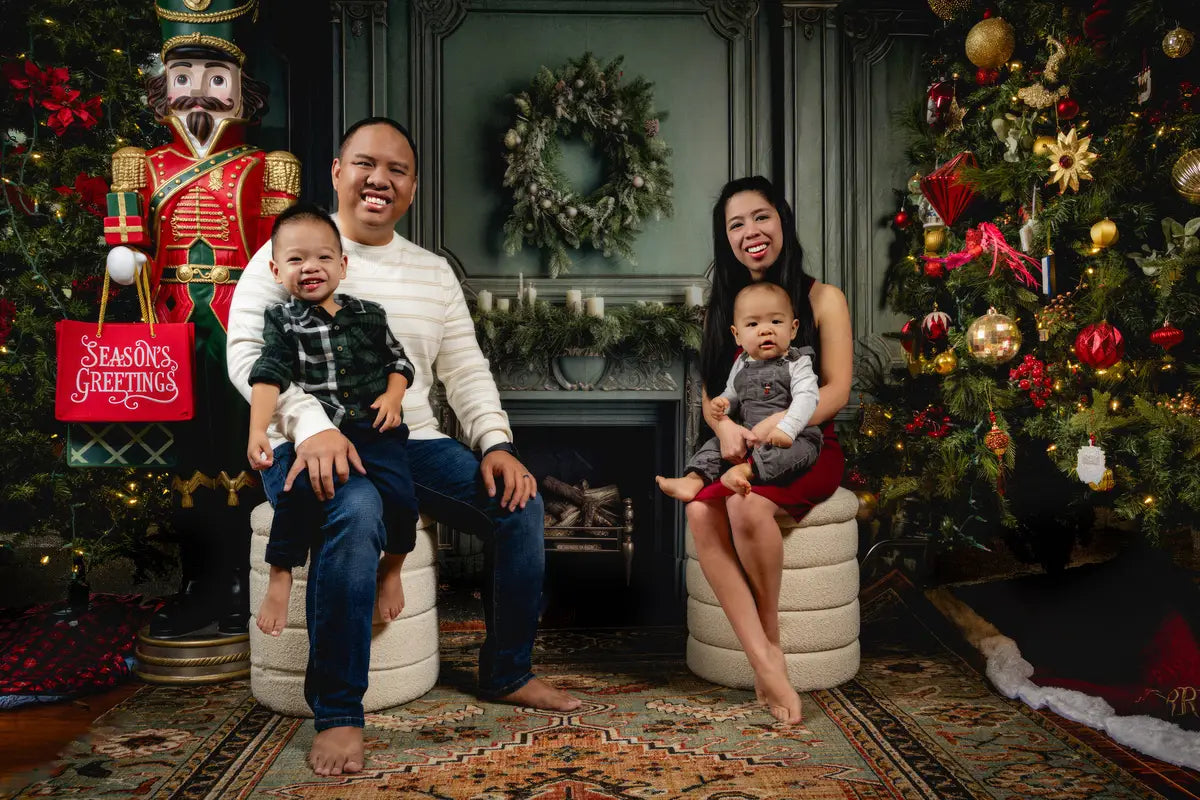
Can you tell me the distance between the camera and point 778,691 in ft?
7.54

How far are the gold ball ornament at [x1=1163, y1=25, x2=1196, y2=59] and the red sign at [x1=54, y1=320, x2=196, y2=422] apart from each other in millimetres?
2728

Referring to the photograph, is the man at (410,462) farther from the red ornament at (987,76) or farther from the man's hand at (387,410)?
the red ornament at (987,76)

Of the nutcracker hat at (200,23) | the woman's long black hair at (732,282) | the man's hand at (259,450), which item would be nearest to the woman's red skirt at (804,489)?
the woman's long black hair at (732,282)

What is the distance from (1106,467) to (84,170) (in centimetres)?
348

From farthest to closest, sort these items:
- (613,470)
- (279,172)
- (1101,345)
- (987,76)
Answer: (613,470) → (987,76) → (279,172) → (1101,345)

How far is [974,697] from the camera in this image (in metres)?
2.44

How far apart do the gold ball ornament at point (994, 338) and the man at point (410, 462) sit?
4.97 ft

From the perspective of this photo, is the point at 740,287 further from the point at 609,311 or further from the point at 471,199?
the point at 471,199

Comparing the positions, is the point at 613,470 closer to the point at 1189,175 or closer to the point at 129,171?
the point at 129,171

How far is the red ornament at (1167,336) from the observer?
8.05 feet

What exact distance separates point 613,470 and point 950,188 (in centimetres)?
181

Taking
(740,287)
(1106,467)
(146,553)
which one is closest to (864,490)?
(1106,467)

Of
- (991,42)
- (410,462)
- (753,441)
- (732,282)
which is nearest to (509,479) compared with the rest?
(410,462)

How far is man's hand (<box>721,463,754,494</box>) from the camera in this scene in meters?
2.35
